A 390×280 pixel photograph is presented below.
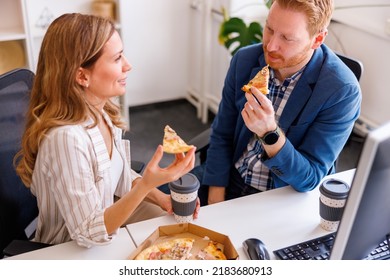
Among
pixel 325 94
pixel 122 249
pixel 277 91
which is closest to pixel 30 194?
pixel 122 249

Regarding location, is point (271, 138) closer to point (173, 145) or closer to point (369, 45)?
point (173, 145)

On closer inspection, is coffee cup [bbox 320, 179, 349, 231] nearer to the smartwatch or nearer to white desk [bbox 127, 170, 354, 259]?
white desk [bbox 127, 170, 354, 259]

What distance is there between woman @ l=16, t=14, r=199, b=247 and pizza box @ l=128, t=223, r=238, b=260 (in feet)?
0.32

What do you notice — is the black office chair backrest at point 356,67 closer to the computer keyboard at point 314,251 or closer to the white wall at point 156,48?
the computer keyboard at point 314,251

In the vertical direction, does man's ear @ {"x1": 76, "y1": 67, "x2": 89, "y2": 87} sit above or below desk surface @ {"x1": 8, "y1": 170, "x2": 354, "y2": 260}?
above

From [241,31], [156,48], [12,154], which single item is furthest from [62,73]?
[156,48]

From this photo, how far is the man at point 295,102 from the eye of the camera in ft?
4.62

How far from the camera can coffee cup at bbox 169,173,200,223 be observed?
1.28 metres

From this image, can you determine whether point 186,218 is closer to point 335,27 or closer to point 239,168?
point 239,168

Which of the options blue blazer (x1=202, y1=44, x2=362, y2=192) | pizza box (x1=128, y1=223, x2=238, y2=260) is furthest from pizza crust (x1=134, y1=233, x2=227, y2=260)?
blue blazer (x1=202, y1=44, x2=362, y2=192)

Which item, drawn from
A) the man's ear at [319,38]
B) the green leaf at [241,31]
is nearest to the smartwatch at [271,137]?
the man's ear at [319,38]

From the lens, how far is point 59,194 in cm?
121
